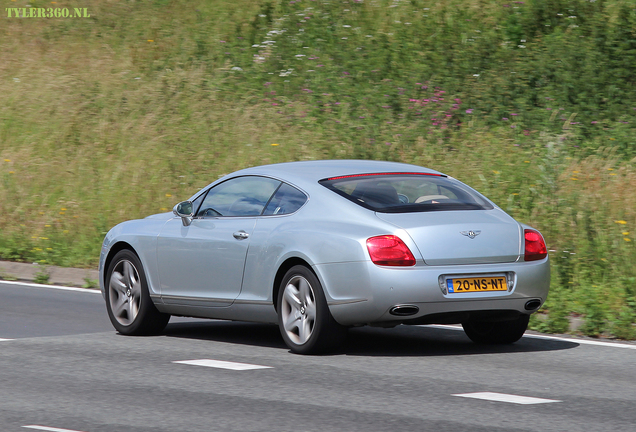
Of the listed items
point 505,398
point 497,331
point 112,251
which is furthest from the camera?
point 112,251

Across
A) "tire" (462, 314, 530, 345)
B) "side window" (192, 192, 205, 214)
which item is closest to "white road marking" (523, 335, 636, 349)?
"tire" (462, 314, 530, 345)

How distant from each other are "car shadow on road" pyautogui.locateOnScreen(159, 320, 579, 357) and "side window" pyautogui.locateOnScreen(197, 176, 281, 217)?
114 cm

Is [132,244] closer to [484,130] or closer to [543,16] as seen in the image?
[484,130]

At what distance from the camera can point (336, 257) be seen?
305 inches

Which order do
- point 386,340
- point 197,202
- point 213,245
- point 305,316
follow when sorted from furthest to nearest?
point 197,202 → point 386,340 → point 213,245 → point 305,316

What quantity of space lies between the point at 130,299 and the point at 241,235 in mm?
1579

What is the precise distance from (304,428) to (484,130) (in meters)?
11.7

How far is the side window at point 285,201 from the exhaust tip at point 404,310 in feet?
4.24

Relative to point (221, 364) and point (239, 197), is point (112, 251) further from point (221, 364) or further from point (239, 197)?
point (221, 364)

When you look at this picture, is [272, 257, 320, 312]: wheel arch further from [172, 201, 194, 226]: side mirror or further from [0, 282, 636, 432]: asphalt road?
[172, 201, 194, 226]: side mirror

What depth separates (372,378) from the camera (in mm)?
7141

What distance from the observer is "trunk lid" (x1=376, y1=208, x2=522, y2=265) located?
25.1 feet

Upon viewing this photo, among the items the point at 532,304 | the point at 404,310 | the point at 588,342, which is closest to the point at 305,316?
the point at 404,310

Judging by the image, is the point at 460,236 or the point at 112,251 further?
the point at 112,251
